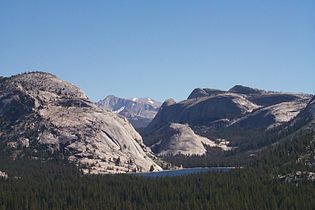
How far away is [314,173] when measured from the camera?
187m

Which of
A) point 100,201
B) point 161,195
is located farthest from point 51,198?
point 161,195

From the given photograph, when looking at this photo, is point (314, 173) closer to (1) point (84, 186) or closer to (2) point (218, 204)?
(2) point (218, 204)

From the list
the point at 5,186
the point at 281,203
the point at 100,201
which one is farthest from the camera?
the point at 5,186

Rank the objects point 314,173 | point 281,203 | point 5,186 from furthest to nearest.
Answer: point 5,186, point 314,173, point 281,203

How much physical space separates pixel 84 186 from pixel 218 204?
61.8 m

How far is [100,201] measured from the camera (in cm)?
17200

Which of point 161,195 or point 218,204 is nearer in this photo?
point 218,204

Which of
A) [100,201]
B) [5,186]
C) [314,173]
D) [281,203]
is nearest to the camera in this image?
[281,203]

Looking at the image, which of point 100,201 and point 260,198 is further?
point 100,201

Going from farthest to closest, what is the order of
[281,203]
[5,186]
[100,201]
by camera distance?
[5,186]
[100,201]
[281,203]

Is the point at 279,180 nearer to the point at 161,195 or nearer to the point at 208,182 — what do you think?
the point at 208,182

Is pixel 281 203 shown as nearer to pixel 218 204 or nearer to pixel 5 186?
pixel 218 204

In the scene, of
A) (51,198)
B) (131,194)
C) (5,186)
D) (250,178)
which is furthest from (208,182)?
(5,186)

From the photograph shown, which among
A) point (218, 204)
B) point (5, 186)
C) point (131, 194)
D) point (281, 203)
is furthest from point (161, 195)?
point (5, 186)
